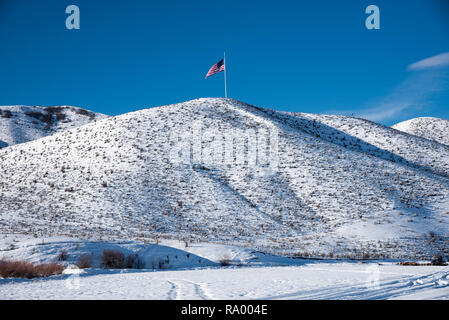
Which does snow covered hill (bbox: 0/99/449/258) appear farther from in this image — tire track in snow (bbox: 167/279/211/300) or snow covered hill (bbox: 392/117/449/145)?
snow covered hill (bbox: 392/117/449/145)

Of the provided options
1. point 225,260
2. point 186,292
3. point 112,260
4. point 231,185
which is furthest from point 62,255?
point 231,185

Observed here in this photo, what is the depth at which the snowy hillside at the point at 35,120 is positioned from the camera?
74500 millimetres

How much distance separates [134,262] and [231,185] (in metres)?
22.2

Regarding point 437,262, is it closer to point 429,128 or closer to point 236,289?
point 236,289

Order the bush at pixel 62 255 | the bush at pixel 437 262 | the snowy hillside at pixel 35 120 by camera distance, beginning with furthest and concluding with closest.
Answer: the snowy hillside at pixel 35 120 < the bush at pixel 437 262 < the bush at pixel 62 255

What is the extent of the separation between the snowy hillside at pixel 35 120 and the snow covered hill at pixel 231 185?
1243 inches

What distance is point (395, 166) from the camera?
4188 centimetres

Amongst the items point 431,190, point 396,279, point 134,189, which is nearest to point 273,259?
point 396,279

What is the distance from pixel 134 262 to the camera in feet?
47.6

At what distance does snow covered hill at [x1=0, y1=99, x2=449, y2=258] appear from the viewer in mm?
25311

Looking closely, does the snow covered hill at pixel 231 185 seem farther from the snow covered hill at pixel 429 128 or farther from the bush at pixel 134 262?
the snow covered hill at pixel 429 128

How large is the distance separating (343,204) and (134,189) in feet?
65.9

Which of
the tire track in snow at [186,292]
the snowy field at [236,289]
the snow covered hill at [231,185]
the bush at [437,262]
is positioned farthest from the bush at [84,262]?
the bush at [437,262]

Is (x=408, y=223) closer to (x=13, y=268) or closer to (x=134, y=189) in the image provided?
(x=134, y=189)
